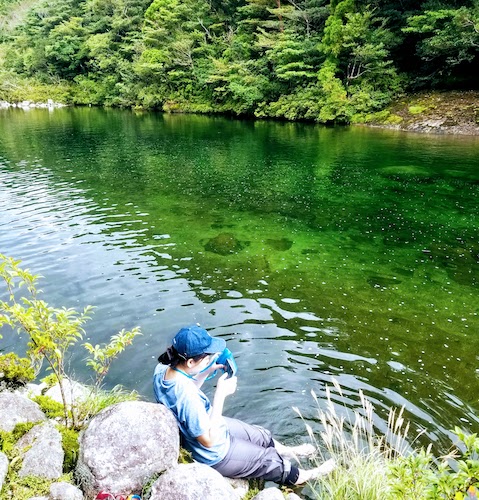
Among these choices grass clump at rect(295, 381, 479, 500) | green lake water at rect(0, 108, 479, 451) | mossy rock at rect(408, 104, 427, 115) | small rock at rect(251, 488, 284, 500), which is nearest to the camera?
grass clump at rect(295, 381, 479, 500)

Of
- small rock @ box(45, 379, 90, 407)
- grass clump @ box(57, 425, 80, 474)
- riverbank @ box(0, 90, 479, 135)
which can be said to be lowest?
small rock @ box(45, 379, 90, 407)

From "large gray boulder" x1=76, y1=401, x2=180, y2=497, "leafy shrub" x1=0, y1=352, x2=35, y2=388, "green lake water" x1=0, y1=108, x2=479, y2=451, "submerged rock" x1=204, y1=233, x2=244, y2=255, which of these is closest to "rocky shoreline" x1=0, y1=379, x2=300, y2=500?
"large gray boulder" x1=76, y1=401, x2=180, y2=497

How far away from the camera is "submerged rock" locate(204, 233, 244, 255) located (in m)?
11.3

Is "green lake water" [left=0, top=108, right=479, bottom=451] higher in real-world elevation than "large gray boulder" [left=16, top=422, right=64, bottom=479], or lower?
lower

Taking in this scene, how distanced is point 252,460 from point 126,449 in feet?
4.42

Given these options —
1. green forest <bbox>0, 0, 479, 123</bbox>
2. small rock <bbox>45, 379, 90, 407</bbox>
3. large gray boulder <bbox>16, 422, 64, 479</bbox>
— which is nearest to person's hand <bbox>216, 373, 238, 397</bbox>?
large gray boulder <bbox>16, 422, 64, 479</bbox>

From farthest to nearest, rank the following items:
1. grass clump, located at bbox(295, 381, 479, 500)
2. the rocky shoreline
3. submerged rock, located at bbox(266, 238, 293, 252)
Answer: submerged rock, located at bbox(266, 238, 293, 252)
the rocky shoreline
grass clump, located at bbox(295, 381, 479, 500)

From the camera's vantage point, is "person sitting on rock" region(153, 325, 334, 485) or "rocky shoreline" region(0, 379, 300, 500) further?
"person sitting on rock" region(153, 325, 334, 485)

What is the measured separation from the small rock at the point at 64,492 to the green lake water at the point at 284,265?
253 cm

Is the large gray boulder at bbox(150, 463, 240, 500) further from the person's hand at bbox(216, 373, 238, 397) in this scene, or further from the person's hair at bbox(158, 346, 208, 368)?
the person's hair at bbox(158, 346, 208, 368)

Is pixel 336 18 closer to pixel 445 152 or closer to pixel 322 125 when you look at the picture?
pixel 322 125

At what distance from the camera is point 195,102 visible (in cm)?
5084

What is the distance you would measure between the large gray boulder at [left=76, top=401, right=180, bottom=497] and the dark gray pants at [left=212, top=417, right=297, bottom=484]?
2.00 ft

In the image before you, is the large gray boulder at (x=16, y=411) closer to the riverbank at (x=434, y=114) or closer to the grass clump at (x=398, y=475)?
the grass clump at (x=398, y=475)
